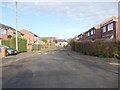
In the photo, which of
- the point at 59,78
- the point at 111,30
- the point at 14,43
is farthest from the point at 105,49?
the point at 14,43

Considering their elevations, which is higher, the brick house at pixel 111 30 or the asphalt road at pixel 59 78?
the brick house at pixel 111 30

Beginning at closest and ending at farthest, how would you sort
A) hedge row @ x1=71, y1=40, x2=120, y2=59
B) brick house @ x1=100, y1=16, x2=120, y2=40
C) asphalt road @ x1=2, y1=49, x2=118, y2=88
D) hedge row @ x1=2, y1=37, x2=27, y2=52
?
asphalt road @ x1=2, y1=49, x2=118, y2=88
hedge row @ x1=71, y1=40, x2=120, y2=59
brick house @ x1=100, y1=16, x2=120, y2=40
hedge row @ x1=2, y1=37, x2=27, y2=52

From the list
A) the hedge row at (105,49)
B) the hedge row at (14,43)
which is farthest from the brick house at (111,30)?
the hedge row at (14,43)

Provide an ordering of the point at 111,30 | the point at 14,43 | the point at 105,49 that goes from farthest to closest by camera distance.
Result: 1. the point at 111,30
2. the point at 14,43
3. the point at 105,49

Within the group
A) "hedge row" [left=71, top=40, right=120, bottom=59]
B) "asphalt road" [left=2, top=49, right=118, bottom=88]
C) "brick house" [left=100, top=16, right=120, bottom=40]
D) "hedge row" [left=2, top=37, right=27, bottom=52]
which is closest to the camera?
"asphalt road" [left=2, top=49, right=118, bottom=88]

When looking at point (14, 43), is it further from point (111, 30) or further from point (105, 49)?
point (105, 49)

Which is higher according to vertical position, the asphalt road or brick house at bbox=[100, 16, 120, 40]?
Result: brick house at bbox=[100, 16, 120, 40]

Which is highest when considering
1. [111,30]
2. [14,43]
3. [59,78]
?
[111,30]

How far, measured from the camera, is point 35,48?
57.9 m

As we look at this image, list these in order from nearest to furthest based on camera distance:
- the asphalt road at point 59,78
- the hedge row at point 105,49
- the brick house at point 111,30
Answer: the asphalt road at point 59,78
the hedge row at point 105,49
the brick house at point 111,30

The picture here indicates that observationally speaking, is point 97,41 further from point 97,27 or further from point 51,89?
point 97,27

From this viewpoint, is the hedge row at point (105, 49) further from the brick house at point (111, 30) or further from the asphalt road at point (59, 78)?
the asphalt road at point (59, 78)

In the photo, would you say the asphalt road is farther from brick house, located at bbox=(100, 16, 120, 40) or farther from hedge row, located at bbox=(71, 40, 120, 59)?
brick house, located at bbox=(100, 16, 120, 40)

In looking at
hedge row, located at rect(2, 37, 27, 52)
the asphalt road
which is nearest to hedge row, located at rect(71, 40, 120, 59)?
the asphalt road
